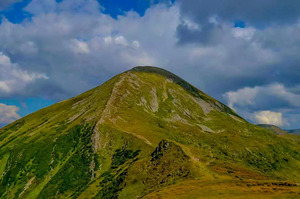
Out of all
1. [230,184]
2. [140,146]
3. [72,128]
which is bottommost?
[230,184]

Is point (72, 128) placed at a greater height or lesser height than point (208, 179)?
greater

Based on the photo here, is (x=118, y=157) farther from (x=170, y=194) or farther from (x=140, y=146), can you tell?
(x=170, y=194)

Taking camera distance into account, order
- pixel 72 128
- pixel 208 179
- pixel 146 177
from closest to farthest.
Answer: pixel 208 179 < pixel 146 177 < pixel 72 128

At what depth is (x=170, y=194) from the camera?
65.1 m

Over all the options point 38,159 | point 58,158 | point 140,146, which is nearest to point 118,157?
point 140,146

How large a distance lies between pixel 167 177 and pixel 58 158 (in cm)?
9439

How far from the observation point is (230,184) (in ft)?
220

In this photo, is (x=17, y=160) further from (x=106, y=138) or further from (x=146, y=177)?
(x=146, y=177)

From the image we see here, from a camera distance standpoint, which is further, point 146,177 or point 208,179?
point 146,177

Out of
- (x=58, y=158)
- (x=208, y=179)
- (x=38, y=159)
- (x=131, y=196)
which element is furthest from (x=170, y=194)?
(x=38, y=159)

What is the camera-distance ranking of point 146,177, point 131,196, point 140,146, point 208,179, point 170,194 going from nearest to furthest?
point 170,194 < point 208,179 < point 131,196 < point 146,177 < point 140,146

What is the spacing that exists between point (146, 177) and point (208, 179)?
24.8 metres

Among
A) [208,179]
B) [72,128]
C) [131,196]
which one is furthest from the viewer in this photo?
[72,128]

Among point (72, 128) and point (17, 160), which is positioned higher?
point (72, 128)
